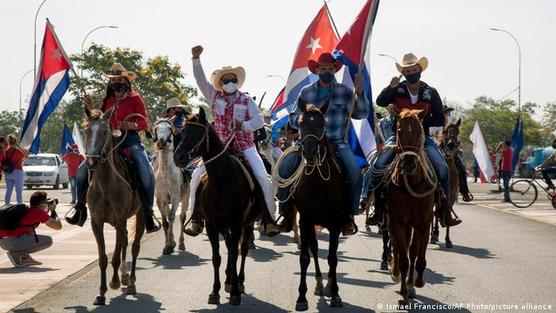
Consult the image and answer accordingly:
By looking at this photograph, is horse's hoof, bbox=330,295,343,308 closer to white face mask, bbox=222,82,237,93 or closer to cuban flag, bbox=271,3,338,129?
white face mask, bbox=222,82,237,93

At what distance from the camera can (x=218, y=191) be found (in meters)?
10.9

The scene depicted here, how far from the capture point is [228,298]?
10.9 metres

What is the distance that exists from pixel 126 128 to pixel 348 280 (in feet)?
12.2

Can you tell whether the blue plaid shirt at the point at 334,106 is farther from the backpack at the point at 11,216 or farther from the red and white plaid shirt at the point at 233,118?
the backpack at the point at 11,216

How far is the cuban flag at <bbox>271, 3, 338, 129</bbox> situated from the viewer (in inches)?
595

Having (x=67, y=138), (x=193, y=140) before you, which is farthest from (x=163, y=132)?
(x=67, y=138)

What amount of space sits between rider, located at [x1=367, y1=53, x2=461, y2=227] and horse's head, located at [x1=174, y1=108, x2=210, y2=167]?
2282 mm

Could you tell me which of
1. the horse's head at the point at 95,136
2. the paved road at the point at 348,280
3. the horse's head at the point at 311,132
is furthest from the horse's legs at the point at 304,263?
the horse's head at the point at 95,136

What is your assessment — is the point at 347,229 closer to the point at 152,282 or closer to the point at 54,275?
the point at 152,282

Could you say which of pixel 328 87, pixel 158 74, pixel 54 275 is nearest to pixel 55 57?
pixel 54 275

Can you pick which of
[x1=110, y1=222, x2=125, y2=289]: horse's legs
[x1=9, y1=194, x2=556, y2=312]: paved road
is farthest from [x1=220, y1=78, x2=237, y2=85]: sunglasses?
[x1=9, y1=194, x2=556, y2=312]: paved road

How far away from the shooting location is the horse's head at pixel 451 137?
17234 mm

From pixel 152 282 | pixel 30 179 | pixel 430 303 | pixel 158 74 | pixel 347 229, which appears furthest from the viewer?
pixel 158 74

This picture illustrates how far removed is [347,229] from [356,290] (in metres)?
0.90
